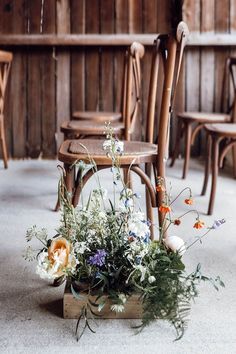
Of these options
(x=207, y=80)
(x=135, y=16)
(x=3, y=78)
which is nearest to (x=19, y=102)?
(x=3, y=78)

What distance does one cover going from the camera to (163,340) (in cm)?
142

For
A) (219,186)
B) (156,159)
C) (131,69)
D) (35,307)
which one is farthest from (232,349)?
(219,186)

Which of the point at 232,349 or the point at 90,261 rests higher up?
the point at 90,261

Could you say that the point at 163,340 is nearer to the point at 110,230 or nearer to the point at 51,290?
the point at 110,230

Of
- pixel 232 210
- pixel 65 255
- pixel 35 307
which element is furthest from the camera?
pixel 232 210

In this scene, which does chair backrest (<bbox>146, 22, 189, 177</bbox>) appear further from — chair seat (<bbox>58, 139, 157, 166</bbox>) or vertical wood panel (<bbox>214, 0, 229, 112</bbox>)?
vertical wood panel (<bbox>214, 0, 229, 112</bbox>)

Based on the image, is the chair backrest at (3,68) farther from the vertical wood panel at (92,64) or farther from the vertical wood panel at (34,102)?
the vertical wood panel at (92,64)

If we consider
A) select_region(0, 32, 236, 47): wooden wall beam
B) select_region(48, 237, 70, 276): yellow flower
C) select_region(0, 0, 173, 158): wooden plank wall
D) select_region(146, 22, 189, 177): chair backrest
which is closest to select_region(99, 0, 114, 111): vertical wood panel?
select_region(0, 0, 173, 158): wooden plank wall

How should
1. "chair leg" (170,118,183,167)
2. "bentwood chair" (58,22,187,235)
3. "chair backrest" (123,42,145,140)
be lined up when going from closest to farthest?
"bentwood chair" (58,22,187,235) < "chair backrest" (123,42,145,140) < "chair leg" (170,118,183,167)

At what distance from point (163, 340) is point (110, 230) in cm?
35

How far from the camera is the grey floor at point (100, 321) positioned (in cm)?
139

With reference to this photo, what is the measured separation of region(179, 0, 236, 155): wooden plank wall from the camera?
4105 millimetres

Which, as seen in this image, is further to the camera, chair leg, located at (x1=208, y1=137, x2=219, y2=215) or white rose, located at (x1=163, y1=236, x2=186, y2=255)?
chair leg, located at (x1=208, y1=137, x2=219, y2=215)

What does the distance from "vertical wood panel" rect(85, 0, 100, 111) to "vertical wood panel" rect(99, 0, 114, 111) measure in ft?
0.12
